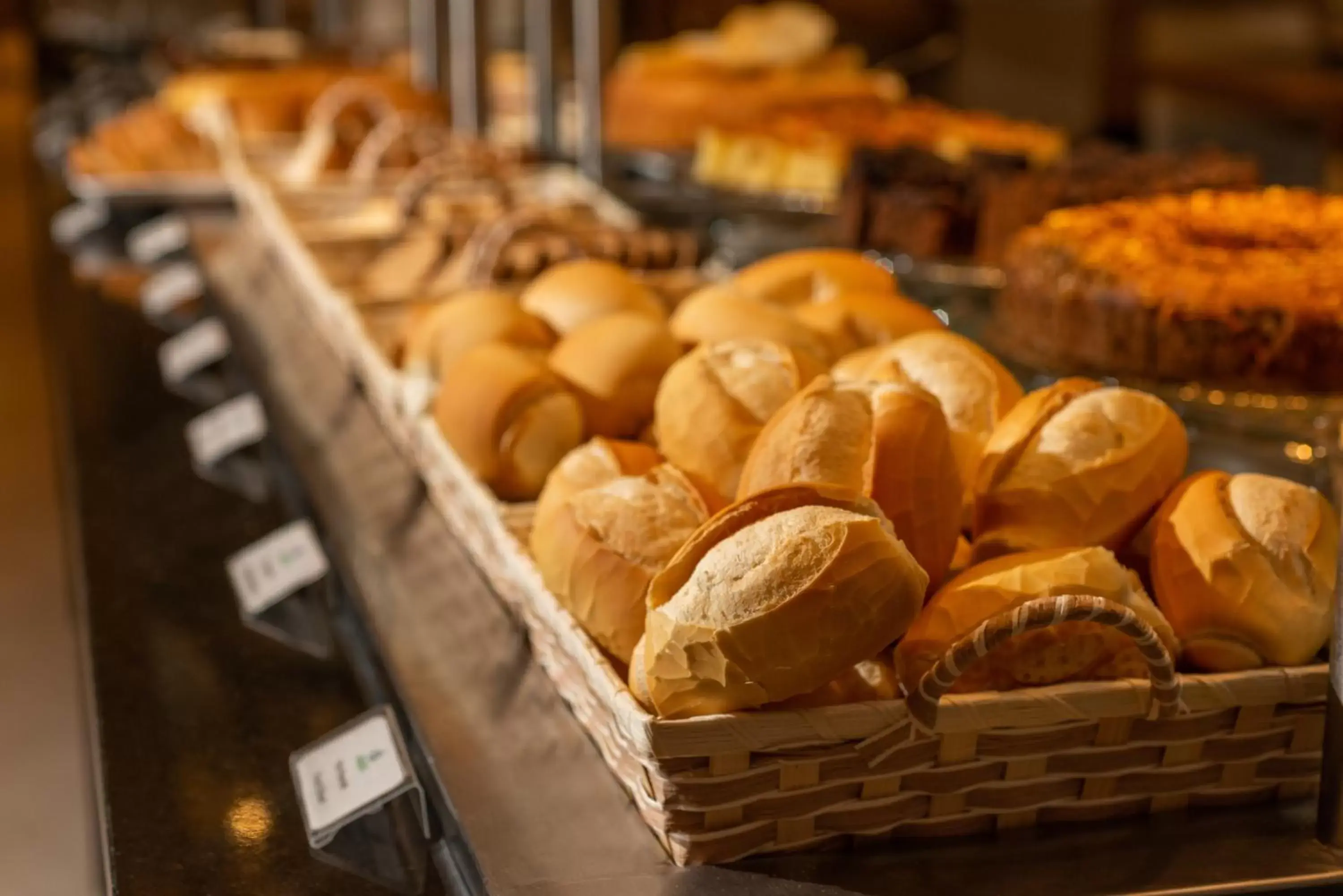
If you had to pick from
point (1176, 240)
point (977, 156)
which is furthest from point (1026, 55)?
point (1176, 240)

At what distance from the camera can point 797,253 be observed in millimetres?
1314

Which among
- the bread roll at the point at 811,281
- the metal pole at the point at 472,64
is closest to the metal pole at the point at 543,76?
the metal pole at the point at 472,64

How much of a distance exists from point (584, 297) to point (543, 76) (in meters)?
1.66

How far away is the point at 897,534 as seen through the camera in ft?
2.71

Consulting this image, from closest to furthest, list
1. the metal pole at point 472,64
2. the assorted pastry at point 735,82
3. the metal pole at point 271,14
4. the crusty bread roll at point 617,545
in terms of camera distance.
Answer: the crusty bread roll at point 617,545
the assorted pastry at point 735,82
the metal pole at point 472,64
the metal pole at point 271,14

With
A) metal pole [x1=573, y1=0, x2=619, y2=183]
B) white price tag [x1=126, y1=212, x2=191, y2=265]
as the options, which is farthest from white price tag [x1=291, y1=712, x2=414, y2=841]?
white price tag [x1=126, y1=212, x2=191, y2=265]

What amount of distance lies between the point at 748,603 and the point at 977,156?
1257 millimetres

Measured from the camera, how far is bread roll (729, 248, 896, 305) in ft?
4.09

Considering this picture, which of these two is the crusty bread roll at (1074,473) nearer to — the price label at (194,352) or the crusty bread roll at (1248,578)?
the crusty bread roll at (1248,578)

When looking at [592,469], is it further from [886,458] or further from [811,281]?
[811,281]

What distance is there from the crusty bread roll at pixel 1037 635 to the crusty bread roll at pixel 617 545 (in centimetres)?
13

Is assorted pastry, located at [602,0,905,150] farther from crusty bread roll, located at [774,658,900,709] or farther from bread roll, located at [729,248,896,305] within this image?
crusty bread roll, located at [774,658,900,709]

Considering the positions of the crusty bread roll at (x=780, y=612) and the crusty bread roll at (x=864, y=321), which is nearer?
the crusty bread roll at (x=780, y=612)

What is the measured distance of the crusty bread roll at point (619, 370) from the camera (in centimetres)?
113
